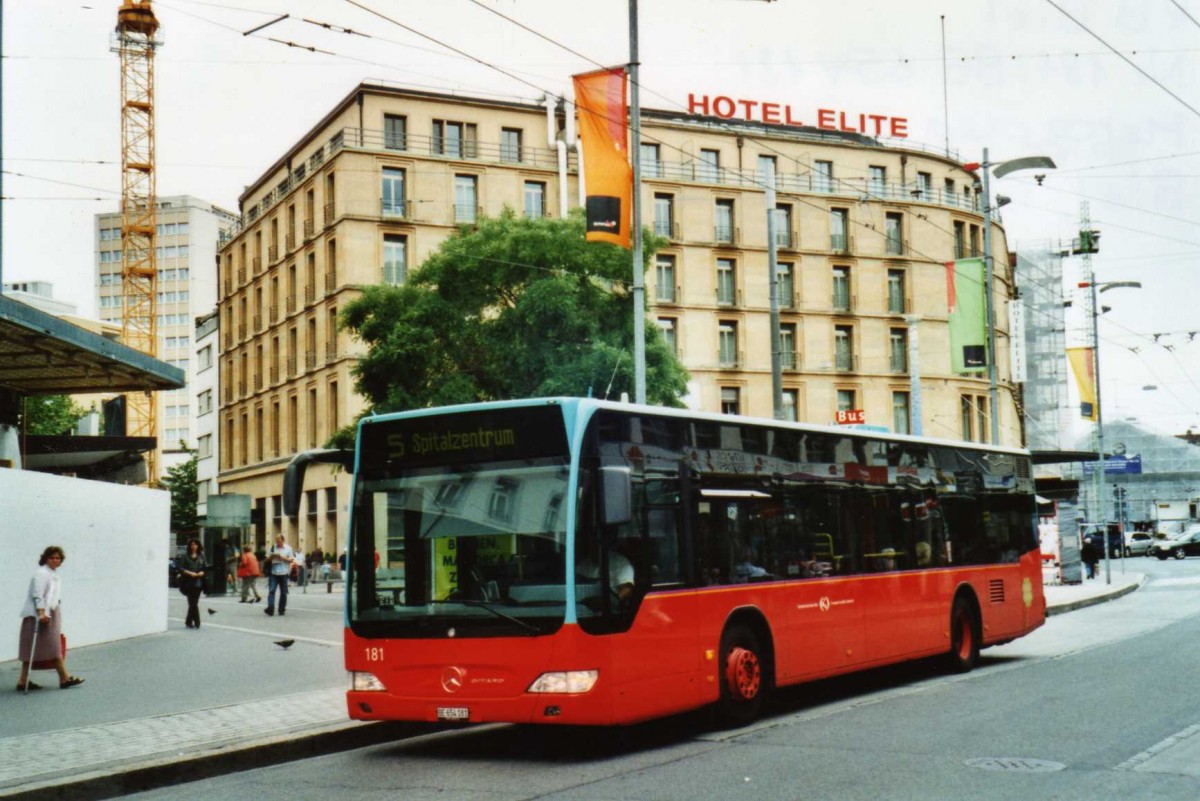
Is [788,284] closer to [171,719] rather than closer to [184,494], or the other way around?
[184,494]

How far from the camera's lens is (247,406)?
68875 mm

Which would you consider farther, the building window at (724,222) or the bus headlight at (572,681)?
the building window at (724,222)

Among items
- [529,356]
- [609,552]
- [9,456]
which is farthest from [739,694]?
[529,356]

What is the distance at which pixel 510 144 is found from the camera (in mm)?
58594

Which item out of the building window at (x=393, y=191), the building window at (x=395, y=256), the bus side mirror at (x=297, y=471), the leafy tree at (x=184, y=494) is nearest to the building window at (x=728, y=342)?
the building window at (x=395, y=256)

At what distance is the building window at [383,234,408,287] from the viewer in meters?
56.2

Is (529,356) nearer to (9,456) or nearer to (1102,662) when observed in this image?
(9,456)

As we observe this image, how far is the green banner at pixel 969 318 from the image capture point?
30.8 meters

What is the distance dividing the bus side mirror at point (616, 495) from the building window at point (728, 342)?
52.9m

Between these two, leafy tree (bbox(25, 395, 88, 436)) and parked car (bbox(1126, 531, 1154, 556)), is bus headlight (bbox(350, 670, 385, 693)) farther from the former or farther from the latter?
parked car (bbox(1126, 531, 1154, 556))

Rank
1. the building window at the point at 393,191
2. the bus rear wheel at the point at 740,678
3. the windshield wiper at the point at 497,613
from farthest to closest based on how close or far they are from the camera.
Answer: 1. the building window at the point at 393,191
2. the bus rear wheel at the point at 740,678
3. the windshield wiper at the point at 497,613

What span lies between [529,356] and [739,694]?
2672cm

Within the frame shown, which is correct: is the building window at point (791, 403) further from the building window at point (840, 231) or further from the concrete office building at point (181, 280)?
the concrete office building at point (181, 280)

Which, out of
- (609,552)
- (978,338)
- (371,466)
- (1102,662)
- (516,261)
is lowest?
(1102,662)
